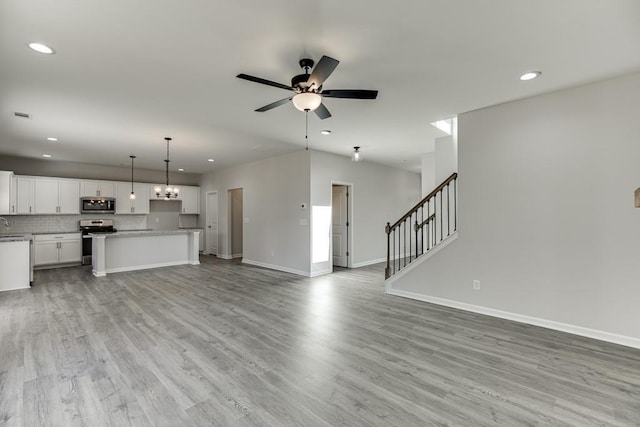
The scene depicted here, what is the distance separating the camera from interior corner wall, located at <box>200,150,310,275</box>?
6.41 metres

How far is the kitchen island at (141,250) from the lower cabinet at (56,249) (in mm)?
990

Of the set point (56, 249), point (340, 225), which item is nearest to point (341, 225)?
point (340, 225)

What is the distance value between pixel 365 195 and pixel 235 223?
165 inches

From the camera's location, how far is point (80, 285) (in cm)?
554

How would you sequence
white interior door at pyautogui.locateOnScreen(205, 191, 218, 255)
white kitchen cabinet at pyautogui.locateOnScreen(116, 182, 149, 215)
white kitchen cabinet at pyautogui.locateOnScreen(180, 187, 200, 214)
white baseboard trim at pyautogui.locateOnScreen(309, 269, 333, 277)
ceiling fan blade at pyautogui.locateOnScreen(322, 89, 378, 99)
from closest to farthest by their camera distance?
ceiling fan blade at pyautogui.locateOnScreen(322, 89, 378, 99) < white baseboard trim at pyautogui.locateOnScreen(309, 269, 333, 277) < white kitchen cabinet at pyautogui.locateOnScreen(116, 182, 149, 215) < white interior door at pyautogui.locateOnScreen(205, 191, 218, 255) < white kitchen cabinet at pyautogui.locateOnScreen(180, 187, 200, 214)

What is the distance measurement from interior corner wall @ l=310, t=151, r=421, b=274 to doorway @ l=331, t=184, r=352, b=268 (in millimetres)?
131

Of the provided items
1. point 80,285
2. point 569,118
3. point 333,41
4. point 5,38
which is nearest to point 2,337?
point 80,285

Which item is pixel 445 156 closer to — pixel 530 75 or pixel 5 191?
pixel 530 75

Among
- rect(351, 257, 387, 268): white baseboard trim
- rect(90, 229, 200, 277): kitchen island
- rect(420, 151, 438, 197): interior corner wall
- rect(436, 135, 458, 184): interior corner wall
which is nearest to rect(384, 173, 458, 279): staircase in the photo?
rect(436, 135, 458, 184): interior corner wall

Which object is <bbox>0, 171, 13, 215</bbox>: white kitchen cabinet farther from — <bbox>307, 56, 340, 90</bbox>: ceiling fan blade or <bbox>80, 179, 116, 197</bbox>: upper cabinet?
<bbox>307, 56, 340, 90</bbox>: ceiling fan blade

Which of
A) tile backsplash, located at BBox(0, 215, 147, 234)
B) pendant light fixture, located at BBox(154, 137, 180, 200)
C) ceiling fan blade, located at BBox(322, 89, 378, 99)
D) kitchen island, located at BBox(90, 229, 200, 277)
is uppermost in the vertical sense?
ceiling fan blade, located at BBox(322, 89, 378, 99)

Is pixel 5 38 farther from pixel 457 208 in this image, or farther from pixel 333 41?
pixel 457 208

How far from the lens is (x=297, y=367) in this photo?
8.49 feet

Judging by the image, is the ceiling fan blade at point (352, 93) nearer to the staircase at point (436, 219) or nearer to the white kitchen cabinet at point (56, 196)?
the staircase at point (436, 219)
